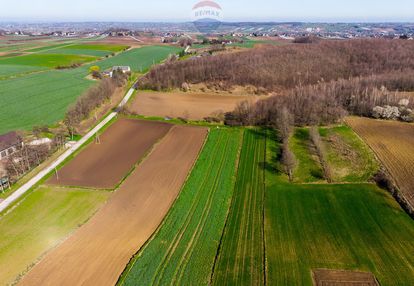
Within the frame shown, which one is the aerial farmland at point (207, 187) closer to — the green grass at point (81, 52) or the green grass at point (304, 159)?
the green grass at point (304, 159)

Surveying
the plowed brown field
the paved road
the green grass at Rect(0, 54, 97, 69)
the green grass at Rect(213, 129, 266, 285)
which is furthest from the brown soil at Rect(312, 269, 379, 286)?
the green grass at Rect(0, 54, 97, 69)

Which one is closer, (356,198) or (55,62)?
(356,198)

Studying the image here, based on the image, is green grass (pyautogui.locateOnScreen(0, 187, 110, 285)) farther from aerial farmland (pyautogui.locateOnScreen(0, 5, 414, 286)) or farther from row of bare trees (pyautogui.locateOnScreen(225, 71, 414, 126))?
row of bare trees (pyautogui.locateOnScreen(225, 71, 414, 126))

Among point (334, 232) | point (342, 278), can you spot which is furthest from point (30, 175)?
point (342, 278)

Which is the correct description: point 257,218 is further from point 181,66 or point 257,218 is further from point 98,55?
point 98,55

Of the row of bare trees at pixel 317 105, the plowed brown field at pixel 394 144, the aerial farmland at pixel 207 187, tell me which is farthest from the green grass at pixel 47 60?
the plowed brown field at pixel 394 144

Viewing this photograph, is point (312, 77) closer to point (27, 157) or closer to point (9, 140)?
point (27, 157)

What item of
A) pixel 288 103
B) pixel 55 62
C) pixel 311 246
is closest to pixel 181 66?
pixel 288 103
